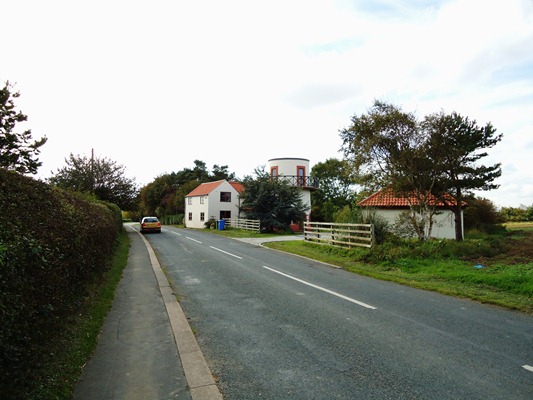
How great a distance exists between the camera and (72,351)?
4.43 metres

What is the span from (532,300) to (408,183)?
9.96m

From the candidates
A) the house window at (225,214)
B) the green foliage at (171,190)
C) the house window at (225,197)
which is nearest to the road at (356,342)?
the house window at (225,214)

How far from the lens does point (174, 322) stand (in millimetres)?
6016

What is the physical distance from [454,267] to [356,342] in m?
7.52

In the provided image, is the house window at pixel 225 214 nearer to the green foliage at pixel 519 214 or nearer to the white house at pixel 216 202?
the white house at pixel 216 202

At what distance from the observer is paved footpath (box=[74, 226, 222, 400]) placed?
12.0 ft

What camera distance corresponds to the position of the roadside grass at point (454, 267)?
823 centimetres

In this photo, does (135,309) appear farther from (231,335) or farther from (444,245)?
(444,245)

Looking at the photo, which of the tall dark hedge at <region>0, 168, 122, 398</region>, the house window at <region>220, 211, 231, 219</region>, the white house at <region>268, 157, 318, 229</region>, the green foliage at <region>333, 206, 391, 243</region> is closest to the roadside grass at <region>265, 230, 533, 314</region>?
the green foliage at <region>333, 206, 391, 243</region>

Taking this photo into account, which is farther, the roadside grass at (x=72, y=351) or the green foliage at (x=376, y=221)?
the green foliage at (x=376, y=221)

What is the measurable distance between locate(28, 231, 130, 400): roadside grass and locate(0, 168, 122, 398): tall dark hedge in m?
0.14

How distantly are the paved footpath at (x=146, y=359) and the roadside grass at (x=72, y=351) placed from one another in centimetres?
11

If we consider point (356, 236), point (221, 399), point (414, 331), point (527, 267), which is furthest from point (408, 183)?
point (221, 399)

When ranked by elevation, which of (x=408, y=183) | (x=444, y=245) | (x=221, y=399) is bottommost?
(x=221, y=399)
